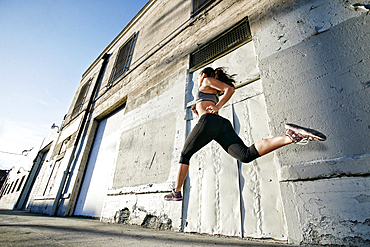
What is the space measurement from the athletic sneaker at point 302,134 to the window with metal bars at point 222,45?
79.4 inches

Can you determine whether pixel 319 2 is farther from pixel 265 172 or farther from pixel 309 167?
pixel 265 172

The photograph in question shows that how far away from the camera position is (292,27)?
2395 millimetres

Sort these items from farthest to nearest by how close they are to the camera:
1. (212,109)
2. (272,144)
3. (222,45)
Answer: (222,45)
(212,109)
(272,144)

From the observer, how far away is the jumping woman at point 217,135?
5.05 ft

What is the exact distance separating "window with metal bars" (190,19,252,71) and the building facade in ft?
0.08

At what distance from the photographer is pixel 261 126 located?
222 cm

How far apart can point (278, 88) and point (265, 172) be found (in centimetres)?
108

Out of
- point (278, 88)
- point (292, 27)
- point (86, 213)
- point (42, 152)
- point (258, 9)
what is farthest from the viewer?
point (42, 152)

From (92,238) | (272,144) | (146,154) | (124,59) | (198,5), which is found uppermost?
(124,59)

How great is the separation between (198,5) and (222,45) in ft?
6.84

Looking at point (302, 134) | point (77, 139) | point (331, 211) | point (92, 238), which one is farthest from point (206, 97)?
point (77, 139)

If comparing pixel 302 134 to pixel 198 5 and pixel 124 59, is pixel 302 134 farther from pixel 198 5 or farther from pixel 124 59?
pixel 124 59

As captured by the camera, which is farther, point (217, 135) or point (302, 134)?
point (217, 135)

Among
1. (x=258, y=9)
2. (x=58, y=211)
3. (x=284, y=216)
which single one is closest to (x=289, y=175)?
(x=284, y=216)
